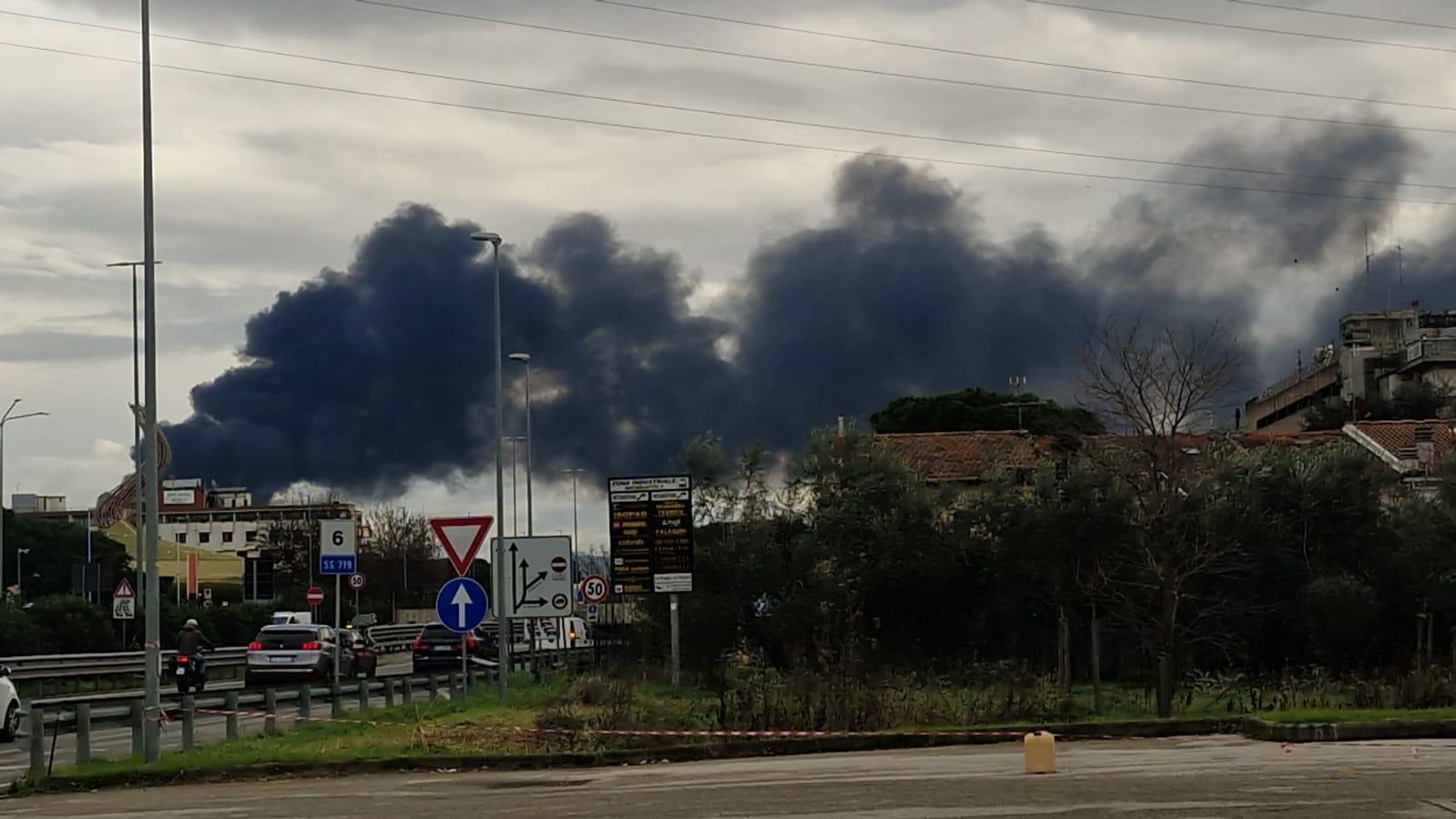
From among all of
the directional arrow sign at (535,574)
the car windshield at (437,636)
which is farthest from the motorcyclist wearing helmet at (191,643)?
the directional arrow sign at (535,574)

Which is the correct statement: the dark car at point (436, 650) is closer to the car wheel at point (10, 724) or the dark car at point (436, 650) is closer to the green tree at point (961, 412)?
the car wheel at point (10, 724)

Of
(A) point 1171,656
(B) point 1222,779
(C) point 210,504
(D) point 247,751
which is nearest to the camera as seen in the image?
(B) point 1222,779

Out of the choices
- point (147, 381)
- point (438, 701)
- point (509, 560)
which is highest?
point (147, 381)

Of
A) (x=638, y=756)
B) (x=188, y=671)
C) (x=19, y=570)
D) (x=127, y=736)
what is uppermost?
(x=19, y=570)

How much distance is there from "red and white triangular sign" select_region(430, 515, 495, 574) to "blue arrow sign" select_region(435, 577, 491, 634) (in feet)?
1.25

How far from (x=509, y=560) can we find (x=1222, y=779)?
16.5m

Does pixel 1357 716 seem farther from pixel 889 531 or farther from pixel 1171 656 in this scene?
pixel 889 531

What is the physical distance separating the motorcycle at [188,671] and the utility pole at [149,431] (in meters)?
17.9

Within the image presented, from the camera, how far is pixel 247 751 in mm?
22281

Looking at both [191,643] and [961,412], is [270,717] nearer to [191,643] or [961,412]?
[191,643]

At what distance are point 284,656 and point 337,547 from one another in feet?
38.2

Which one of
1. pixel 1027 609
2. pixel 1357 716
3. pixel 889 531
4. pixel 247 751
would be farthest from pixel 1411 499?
pixel 247 751

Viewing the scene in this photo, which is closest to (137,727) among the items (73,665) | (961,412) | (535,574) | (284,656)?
(535,574)

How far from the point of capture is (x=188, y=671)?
40.3 metres
